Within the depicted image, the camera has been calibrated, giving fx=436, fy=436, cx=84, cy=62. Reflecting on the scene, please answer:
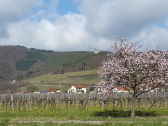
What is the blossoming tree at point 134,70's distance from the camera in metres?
34.2

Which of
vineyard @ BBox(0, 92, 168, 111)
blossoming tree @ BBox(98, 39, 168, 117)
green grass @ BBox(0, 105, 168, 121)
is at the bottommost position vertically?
green grass @ BBox(0, 105, 168, 121)

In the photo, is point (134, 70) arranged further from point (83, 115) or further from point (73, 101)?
point (73, 101)

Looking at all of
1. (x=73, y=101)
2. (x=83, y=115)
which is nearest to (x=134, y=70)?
(x=83, y=115)

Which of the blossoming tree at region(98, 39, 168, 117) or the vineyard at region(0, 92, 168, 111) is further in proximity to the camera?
the vineyard at region(0, 92, 168, 111)

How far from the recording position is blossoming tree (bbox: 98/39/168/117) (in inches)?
1347

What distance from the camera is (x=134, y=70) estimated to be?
34250 mm

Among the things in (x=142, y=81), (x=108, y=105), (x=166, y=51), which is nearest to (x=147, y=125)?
(x=142, y=81)

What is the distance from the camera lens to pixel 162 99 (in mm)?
55906

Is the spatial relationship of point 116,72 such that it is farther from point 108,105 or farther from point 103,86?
point 108,105

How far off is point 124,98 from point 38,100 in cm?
1141

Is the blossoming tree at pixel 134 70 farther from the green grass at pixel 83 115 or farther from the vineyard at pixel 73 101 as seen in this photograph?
the vineyard at pixel 73 101

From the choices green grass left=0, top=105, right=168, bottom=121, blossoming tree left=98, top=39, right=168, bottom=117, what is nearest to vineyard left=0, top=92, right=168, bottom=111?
green grass left=0, top=105, right=168, bottom=121

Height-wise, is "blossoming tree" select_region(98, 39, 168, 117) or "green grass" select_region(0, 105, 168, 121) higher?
"blossoming tree" select_region(98, 39, 168, 117)

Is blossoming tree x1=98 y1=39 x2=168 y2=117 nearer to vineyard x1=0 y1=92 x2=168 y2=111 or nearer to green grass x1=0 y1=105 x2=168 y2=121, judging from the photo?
green grass x1=0 y1=105 x2=168 y2=121
